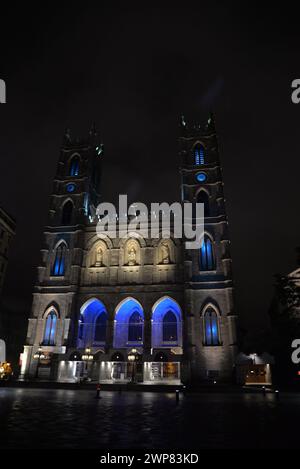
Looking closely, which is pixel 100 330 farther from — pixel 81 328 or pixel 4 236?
pixel 4 236

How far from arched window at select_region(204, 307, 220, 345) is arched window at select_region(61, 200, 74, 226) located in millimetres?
24498

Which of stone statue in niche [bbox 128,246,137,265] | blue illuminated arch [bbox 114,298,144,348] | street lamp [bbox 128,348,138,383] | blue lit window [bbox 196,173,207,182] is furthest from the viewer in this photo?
blue lit window [bbox 196,173,207,182]

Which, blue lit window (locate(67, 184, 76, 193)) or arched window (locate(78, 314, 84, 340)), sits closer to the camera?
arched window (locate(78, 314, 84, 340))

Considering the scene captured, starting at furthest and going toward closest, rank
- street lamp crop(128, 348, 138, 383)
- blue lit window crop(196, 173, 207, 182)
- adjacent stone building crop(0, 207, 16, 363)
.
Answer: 1. adjacent stone building crop(0, 207, 16, 363)
2. blue lit window crop(196, 173, 207, 182)
3. street lamp crop(128, 348, 138, 383)

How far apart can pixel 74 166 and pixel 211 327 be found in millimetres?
34132

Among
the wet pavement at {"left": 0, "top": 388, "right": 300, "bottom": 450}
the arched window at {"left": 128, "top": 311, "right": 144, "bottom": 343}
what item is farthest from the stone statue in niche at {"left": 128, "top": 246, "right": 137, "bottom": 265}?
the wet pavement at {"left": 0, "top": 388, "right": 300, "bottom": 450}

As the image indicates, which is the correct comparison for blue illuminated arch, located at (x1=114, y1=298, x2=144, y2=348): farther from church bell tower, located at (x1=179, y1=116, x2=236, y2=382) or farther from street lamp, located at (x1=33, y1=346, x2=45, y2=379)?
street lamp, located at (x1=33, y1=346, x2=45, y2=379)

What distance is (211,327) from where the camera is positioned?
37.8m

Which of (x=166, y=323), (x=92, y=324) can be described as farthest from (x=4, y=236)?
(x=166, y=323)

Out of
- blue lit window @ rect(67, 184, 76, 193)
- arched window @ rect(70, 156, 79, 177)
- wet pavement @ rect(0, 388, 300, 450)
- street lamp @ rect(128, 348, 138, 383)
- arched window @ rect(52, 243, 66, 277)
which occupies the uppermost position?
arched window @ rect(70, 156, 79, 177)

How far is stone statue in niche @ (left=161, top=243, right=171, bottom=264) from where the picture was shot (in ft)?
140

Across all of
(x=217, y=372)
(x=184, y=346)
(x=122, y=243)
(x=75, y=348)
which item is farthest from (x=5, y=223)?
(x=217, y=372)

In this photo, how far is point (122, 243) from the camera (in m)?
44.7
